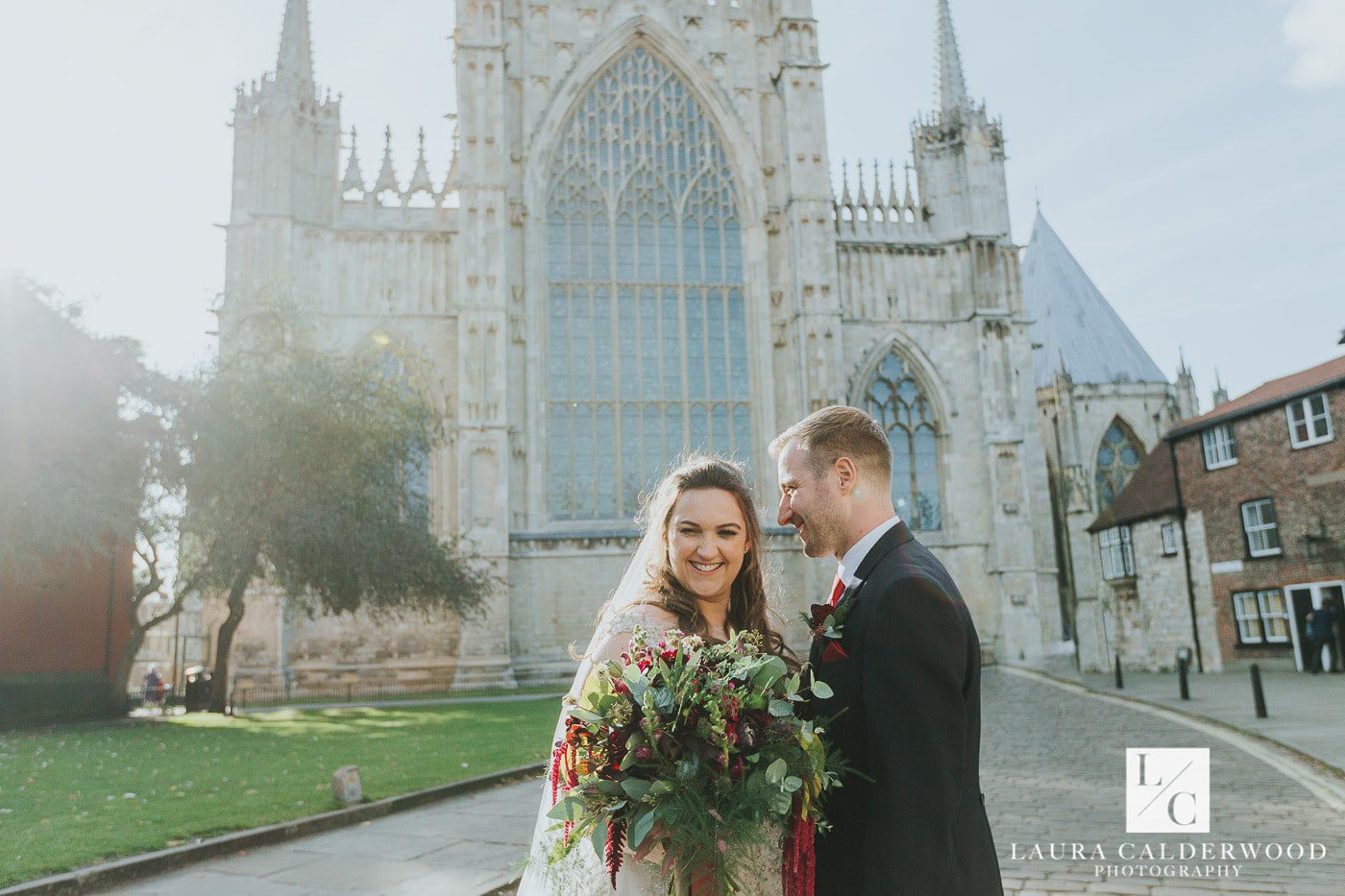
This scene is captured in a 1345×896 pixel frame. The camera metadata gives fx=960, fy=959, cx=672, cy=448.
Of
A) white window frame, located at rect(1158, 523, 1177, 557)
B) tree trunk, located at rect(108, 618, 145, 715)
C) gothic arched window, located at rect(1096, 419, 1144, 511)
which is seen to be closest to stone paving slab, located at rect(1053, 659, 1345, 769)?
white window frame, located at rect(1158, 523, 1177, 557)

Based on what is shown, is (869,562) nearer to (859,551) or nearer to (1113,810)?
(859,551)

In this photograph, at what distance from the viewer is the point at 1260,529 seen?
780 inches

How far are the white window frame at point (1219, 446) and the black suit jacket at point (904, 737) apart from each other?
21549 mm

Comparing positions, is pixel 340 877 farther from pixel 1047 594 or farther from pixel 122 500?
pixel 1047 594

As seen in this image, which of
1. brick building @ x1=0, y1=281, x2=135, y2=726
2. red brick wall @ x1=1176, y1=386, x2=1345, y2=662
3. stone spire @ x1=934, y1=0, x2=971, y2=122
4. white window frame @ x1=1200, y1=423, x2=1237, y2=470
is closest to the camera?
brick building @ x1=0, y1=281, x2=135, y2=726

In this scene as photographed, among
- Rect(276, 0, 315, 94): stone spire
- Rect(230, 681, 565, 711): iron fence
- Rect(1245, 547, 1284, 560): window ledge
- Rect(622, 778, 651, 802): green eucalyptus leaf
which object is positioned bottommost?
Rect(230, 681, 565, 711): iron fence

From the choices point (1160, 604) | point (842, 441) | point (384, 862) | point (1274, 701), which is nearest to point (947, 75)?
point (1160, 604)

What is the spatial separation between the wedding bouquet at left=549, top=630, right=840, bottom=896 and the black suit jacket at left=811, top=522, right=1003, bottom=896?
0.35 ft

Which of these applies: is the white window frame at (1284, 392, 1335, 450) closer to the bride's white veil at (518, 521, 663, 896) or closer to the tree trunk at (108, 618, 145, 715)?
the bride's white veil at (518, 521, 663, 896)

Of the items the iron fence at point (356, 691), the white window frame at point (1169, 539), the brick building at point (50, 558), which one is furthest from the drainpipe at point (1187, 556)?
the brick building at point (50, 558)

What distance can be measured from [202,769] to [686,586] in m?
8.72

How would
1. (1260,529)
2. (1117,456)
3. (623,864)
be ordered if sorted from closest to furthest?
(623,864)
(1260,529)
(1117,456)

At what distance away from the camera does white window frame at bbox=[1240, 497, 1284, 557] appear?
63.8 feet

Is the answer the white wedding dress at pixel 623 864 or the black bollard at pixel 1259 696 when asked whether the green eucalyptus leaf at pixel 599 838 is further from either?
the black bollard at pixel 1259 696
